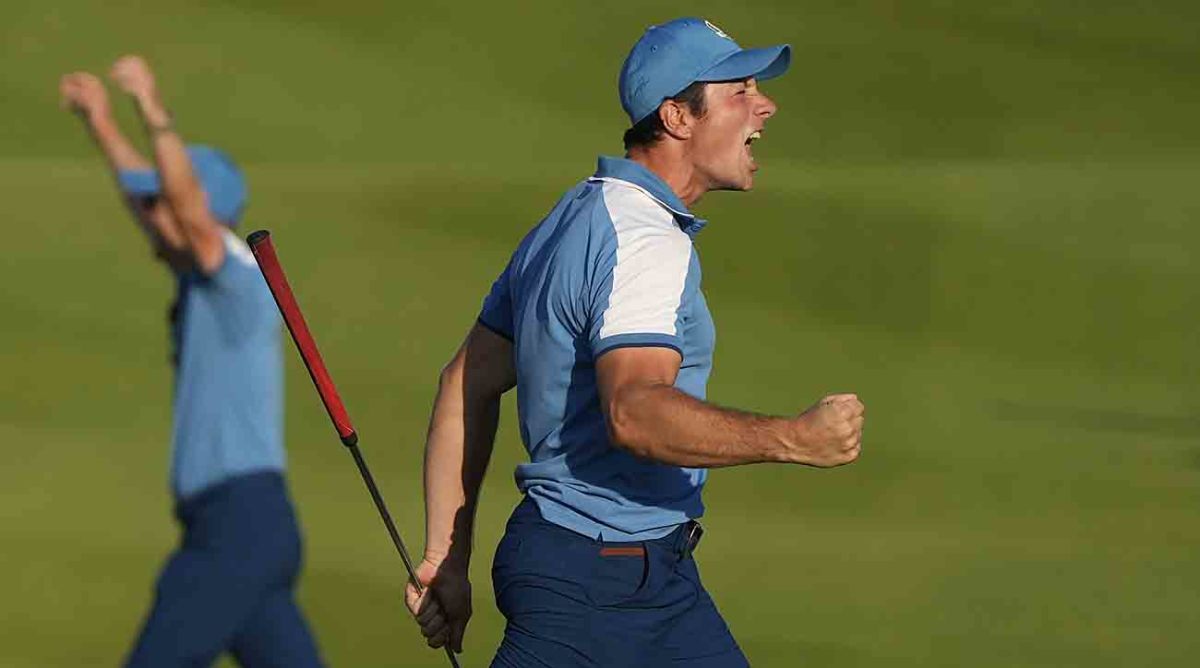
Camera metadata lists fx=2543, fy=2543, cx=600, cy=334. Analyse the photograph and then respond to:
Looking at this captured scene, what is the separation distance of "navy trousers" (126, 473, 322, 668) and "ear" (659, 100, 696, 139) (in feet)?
4.14

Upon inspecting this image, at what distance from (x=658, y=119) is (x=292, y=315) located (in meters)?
0.91

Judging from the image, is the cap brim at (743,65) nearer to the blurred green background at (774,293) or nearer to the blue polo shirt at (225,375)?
the blue polo shirt at (225,375)

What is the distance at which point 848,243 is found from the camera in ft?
36.2

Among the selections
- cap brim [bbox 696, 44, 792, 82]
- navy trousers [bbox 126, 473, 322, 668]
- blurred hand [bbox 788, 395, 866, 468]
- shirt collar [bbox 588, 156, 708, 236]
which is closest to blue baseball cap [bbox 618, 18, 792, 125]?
cap brim [bbox 696, 44, 792, 82]

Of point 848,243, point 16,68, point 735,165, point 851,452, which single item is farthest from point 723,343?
point 851,452

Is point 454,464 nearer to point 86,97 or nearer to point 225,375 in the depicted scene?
point 225,375

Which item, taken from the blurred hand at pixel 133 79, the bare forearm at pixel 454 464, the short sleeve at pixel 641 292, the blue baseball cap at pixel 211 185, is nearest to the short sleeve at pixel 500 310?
the bare forearm at pixel 454 464

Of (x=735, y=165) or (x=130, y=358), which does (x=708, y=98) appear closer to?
(x=735, y=165)

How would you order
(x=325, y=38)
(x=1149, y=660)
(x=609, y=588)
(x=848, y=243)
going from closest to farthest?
(x=609, y=588) → (x=1149, y=660) → (x=848, y=243) → (x=325, y=38)

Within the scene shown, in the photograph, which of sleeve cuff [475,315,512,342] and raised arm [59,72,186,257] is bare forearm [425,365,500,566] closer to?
sleeve cuff [475,315,512,342]

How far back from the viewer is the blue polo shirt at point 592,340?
16.0 feet

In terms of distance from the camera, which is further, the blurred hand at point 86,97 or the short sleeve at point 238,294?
the blurred hand at point 86,97

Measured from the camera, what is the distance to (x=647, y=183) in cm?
516

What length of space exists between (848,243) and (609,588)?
618 centimetres
